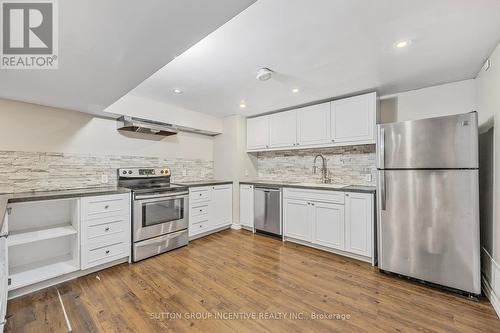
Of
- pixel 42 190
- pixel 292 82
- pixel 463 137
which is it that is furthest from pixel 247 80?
pixel 42 190

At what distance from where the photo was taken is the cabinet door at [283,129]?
12.1 ft

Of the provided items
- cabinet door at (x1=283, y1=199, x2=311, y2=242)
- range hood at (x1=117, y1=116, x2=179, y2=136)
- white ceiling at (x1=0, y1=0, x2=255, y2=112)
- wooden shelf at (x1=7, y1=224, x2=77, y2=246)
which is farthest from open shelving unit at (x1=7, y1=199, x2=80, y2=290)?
cabinet door at (x1=283, y1=199, x2=311, y2=242)

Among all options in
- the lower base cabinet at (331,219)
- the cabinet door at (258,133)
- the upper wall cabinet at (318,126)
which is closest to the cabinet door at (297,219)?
the lower base cabinet at (331,219)

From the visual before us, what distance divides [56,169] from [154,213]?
127 centimetres

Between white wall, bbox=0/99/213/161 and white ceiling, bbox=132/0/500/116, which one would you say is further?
white wall, bbox=0/99/213/161

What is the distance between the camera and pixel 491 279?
1.91 meters

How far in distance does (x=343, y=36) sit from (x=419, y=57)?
97 cm

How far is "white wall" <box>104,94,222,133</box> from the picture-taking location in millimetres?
2916

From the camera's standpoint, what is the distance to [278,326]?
1.62m

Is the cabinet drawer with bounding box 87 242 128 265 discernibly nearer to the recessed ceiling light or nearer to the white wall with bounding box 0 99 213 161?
the white wall with bounding box 0 99 213 161

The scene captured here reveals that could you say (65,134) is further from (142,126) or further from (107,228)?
(107,228)

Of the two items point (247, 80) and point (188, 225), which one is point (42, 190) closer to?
point (188, 225)

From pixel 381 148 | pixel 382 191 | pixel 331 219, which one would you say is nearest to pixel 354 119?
pixel 381 148

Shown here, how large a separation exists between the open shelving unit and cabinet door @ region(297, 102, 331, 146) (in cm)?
325
